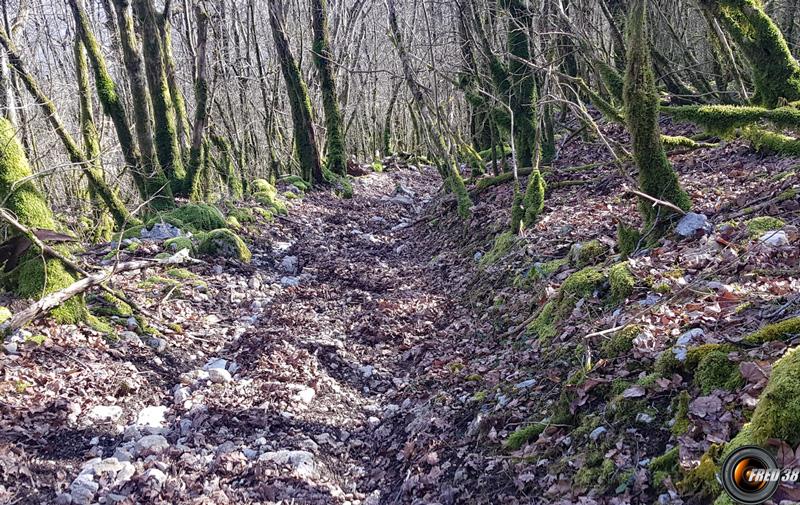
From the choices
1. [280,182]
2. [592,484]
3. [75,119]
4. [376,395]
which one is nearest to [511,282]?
[376,395]

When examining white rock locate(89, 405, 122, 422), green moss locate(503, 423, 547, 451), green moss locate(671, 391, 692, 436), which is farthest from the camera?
white rock locate(89, 405, 122, 422)

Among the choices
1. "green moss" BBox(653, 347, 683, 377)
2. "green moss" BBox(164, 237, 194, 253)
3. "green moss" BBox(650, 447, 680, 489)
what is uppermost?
"green moss" BBox(164, 237, 194, 253)

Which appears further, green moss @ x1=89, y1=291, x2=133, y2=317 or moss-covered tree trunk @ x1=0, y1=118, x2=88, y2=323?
green moss @ x1=89, y1=291, x2=133, y2=317

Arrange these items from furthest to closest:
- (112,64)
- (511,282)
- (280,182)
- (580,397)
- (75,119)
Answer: (75,119), (112,64), (280,182), (511,282), (580,397)

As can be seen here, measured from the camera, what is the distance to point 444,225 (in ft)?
38.1

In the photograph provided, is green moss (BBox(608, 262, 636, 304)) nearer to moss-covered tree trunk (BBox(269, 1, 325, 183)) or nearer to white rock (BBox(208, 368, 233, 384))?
white rock (BBox(208, 368, 233, 384))

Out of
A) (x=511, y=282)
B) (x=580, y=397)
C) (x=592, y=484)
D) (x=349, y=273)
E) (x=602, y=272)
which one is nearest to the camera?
(x=592, y=484)

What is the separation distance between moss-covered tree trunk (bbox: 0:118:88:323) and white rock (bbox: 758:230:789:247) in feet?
21.3

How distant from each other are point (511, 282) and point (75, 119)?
22.8m

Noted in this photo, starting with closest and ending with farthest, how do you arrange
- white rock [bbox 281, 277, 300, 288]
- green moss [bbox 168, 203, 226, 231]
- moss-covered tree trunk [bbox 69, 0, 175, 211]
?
1. white rock [bbox 281, 277, 300, 288]
2. moss-covered tree trunk [bbox 69, 0, 175, 211]
3. green moss [bbox 168, 203, 226, 231]

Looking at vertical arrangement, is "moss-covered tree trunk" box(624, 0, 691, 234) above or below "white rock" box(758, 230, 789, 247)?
above

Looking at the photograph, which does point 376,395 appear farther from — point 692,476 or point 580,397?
point 692,476

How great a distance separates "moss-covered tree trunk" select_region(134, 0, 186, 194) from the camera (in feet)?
35.8

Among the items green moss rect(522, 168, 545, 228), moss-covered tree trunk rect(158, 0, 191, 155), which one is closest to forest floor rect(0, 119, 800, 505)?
green moss rect(522, 168, 545, 228)
